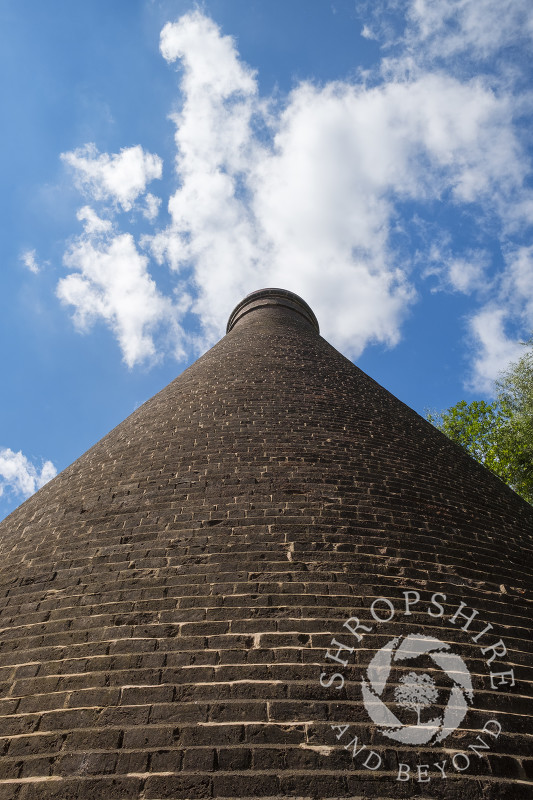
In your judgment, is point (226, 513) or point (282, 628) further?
point (226, 513)

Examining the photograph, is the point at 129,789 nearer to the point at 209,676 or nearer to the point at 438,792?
the point at 209,676

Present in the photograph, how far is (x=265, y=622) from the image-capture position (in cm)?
325

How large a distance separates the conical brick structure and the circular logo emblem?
0.01 m

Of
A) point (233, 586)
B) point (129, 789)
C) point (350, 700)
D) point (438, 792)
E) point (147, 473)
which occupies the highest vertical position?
point (147, 473)

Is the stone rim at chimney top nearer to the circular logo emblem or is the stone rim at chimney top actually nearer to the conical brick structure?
the conical brick structure

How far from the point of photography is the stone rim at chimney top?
1191 cm

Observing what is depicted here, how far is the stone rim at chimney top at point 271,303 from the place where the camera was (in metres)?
11.9

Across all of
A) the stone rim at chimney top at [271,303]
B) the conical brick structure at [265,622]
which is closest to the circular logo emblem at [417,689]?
the conical brick structure at [265,622]

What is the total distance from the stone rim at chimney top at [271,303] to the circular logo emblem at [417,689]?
30.9ft

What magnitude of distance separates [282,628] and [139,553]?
1.38m

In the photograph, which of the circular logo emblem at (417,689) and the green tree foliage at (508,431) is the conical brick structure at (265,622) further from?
the green tree foliage at (508,431)

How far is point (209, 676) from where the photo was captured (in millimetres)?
2941

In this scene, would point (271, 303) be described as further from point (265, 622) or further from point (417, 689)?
point (417, 689)

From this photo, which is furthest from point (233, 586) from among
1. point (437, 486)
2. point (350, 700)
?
point (437, 486)
